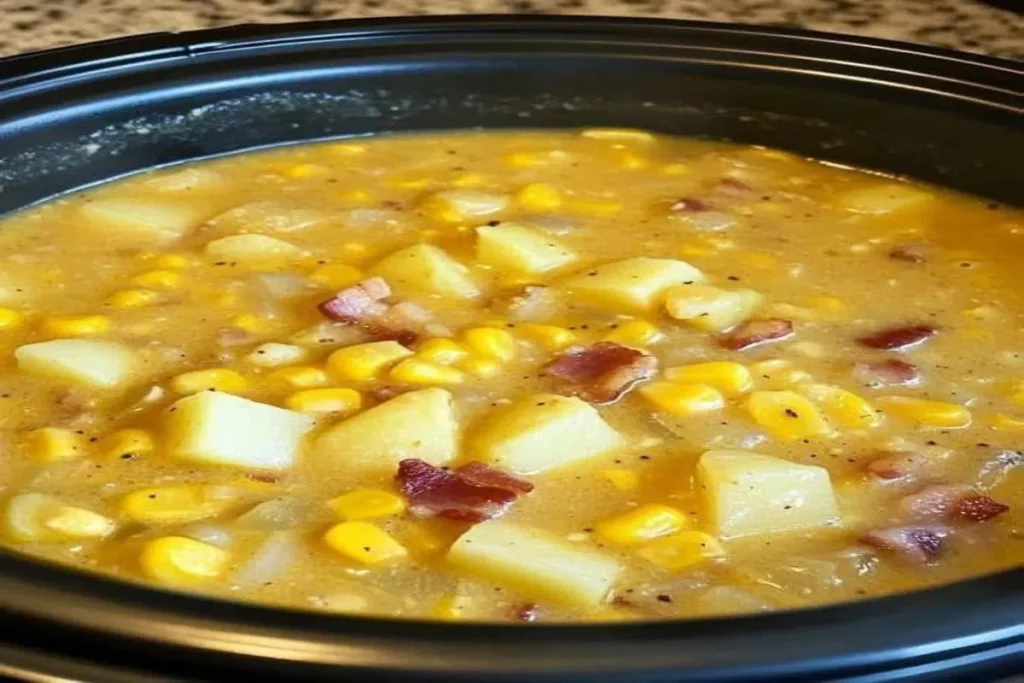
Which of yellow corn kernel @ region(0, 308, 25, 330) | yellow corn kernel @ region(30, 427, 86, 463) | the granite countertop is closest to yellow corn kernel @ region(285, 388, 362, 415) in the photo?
yellow corn kernel @ region(30, 427, 86, 463)

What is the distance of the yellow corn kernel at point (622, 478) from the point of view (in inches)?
56.4

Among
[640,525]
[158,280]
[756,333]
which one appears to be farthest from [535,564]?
[158,280]

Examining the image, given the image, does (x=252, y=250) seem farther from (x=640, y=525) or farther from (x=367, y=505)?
(x=640, y=525)

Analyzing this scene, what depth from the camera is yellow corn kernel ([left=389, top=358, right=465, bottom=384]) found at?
1.63 m

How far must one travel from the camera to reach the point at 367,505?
4.50 ft

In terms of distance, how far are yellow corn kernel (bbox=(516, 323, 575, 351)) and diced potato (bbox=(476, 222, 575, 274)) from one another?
208 millimetres

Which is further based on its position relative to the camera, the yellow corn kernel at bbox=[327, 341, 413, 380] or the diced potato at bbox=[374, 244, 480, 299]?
the diced potato at bbox=[374, 244, 480, 299]

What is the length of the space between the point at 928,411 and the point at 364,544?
69 centimetres

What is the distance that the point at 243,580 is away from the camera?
4.13ft

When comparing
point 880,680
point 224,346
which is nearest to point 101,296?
point 224,346

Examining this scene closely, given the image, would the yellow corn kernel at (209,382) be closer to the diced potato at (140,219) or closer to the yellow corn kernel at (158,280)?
the yellow corn kernel at (158,280)

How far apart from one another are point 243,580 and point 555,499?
13.1 inches

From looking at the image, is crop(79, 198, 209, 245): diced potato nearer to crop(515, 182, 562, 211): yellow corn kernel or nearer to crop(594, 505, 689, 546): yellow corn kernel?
crop(515, 182, 562, 211): yellow corn kernel

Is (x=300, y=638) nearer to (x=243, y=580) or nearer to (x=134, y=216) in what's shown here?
(x=243, y=580)
